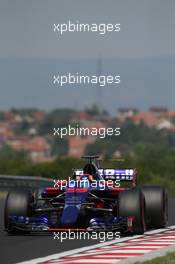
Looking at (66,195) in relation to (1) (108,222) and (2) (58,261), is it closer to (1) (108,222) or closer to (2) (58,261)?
(1) (108,222)

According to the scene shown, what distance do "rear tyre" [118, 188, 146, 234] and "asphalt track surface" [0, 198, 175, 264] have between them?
1.34 meters

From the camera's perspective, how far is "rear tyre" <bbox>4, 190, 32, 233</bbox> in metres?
23.8

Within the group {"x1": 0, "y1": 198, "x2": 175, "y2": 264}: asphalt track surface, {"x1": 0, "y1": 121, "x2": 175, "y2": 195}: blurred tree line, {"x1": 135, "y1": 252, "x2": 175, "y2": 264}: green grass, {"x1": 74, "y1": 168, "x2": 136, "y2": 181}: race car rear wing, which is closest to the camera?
{"x1": 135, "y1": 252, "x2": 175, "y2": 264}: green grass

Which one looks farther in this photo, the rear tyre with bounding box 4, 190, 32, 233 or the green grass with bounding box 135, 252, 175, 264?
the rear tyre with bounding box 4, 190, 32, 233

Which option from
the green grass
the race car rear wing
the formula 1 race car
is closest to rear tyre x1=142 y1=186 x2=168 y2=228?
the formula 1 race car

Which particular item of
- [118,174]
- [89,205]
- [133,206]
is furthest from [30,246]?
[118,174]

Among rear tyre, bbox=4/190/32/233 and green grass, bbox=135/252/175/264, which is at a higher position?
rear tyre, bbox=4/190/32/233

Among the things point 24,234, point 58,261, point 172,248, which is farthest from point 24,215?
point 58,261

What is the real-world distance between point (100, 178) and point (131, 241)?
2.91 metres

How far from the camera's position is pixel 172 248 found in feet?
67.3

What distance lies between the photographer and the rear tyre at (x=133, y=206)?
23.2 m

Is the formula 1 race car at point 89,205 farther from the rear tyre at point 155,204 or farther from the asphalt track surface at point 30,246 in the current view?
the asphalt track surface at point 30,246

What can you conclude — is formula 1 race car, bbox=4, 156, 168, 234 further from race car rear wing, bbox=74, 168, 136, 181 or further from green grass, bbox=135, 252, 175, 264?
green grass, bbox=135, 252, 175, 264

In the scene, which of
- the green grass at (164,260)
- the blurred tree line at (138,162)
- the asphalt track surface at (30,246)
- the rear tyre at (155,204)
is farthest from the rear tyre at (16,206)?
the blurred tree line at (138,162)
